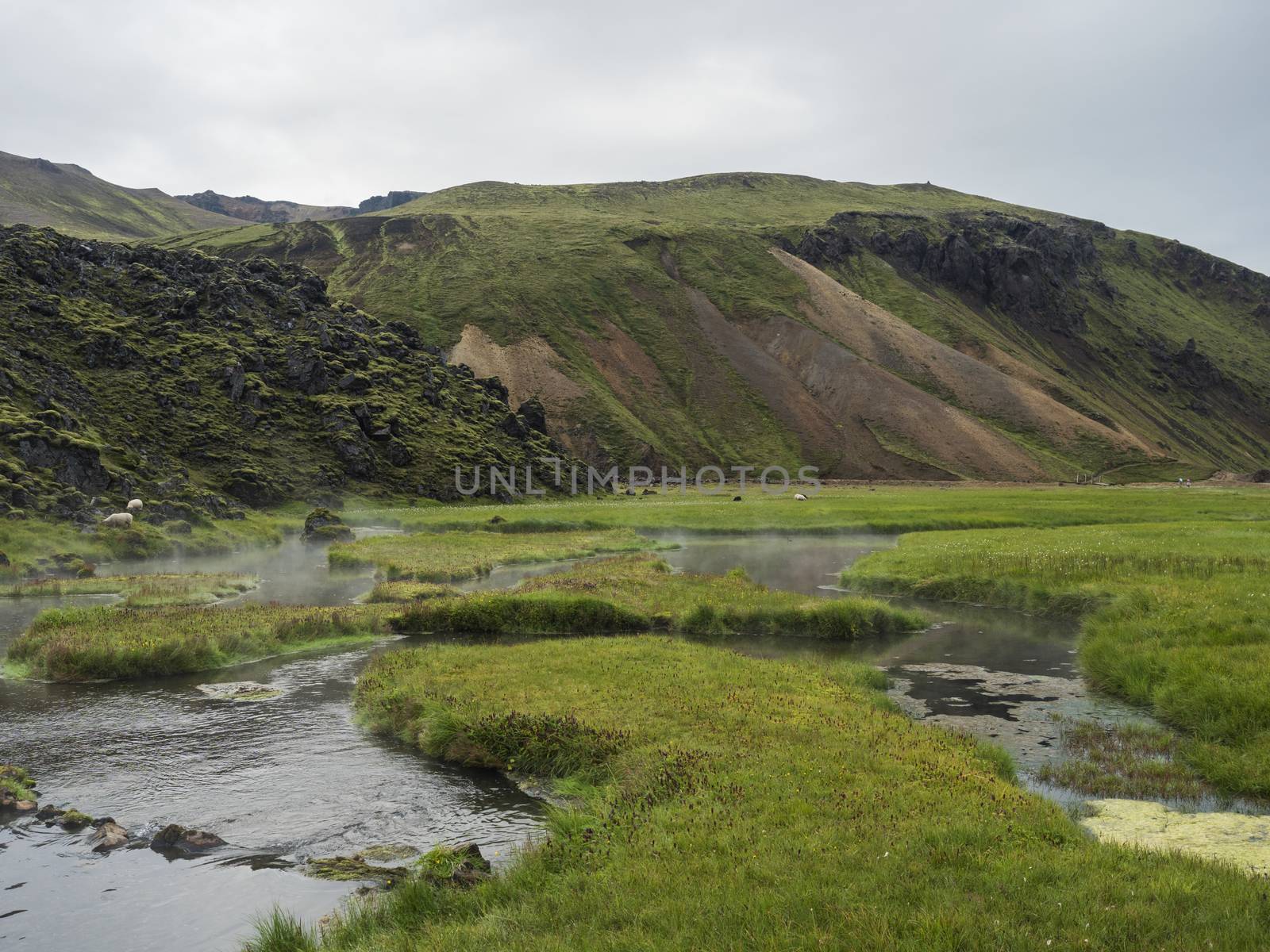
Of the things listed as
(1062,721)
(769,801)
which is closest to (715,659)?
(1062,721)

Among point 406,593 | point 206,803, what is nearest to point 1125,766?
point 206,803

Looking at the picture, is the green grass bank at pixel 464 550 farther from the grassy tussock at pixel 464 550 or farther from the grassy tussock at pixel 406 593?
the grassy tussock at pixel 406 593

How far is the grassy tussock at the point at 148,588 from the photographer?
40312mm

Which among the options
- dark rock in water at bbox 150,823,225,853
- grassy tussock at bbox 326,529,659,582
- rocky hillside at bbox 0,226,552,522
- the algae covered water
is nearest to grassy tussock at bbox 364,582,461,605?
grassy tussock at bbox 326,529,659,582

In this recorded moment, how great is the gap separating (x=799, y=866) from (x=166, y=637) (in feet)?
84.1

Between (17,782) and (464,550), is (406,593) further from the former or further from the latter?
(17,782)

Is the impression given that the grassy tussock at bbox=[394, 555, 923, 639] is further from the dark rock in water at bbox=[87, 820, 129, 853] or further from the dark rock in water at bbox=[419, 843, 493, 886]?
the dark rock in water at bbox=[419, 843, 493, 886]

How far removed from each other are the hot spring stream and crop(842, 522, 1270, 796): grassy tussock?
1741 millimetres

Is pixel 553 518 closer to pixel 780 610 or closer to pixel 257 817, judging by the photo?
pixel 780 610

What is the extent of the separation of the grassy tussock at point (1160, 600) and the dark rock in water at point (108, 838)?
807 inches

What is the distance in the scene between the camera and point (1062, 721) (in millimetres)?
22406

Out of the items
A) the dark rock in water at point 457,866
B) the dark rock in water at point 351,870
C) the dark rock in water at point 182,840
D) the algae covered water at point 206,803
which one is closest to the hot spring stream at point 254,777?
the algae covered water at point 206,803

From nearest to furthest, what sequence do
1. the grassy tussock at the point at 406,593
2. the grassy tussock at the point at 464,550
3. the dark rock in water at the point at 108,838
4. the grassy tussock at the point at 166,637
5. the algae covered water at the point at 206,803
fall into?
the algae covered water at the point at 206,803
the dark rock in water at the point at 108,838
the grassy tussock at the point at 166,637
the grassy tussock at the point at 406,593
the grassy tussock at the point at 464,550

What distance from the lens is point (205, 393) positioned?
101562mm
